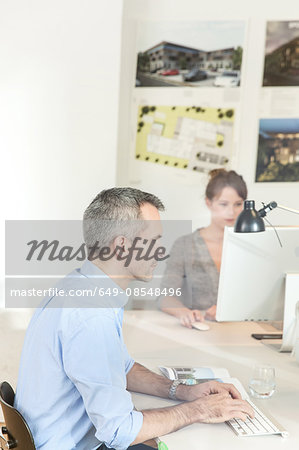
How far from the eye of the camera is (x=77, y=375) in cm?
162

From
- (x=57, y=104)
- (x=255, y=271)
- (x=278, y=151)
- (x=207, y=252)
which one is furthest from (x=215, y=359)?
(x=278, y=151)

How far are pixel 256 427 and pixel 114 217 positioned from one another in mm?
711

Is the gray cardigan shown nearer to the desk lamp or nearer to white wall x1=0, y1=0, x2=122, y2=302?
white wall x1=0, y1=0, x2=122, y2=302

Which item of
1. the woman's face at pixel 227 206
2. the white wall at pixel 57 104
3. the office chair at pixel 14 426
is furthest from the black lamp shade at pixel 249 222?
the white wall at pixel 57 104

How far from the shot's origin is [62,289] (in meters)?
1.74

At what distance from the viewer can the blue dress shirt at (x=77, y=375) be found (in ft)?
5.29

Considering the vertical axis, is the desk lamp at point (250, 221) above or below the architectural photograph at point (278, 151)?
below

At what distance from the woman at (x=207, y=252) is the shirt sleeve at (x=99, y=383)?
61.8 inches

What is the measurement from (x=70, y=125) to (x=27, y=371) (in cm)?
209

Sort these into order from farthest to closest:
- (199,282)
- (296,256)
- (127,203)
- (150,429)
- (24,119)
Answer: (24,119) < (199,282) < (296,256) < (127,203) < (150,429)

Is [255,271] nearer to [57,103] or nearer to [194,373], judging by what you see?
[194,373]

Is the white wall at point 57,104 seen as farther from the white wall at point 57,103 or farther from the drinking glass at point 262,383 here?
the drinking glass at point 262,383

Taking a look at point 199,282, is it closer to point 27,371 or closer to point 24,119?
point 24,119

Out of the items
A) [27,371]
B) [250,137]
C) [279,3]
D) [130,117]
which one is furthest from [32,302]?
[279,3]
